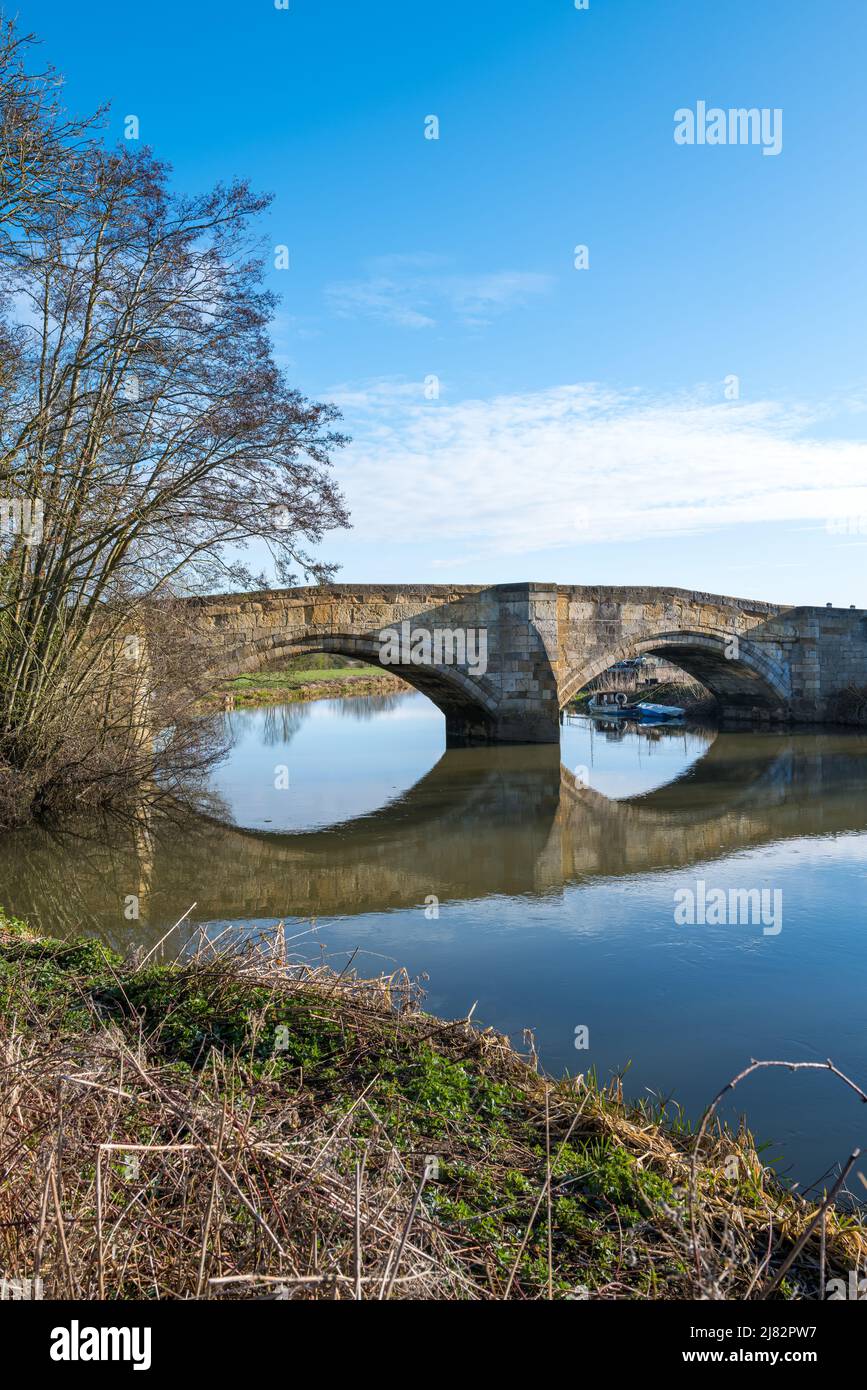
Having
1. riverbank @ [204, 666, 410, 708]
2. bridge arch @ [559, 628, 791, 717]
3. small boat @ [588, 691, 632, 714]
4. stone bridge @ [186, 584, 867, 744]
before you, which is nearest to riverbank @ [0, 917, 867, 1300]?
stone bridge @ [186, 584, 867, 744]

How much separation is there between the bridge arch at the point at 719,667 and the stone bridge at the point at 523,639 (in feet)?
0.15

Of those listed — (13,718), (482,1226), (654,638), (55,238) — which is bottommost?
(482,1226)

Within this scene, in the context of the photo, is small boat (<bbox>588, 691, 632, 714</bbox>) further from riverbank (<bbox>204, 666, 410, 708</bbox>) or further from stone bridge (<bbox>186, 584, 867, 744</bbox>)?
stone bridge (<bbox>186, 584, 867, 744</bbox>)

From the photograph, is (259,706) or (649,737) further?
(259,706)

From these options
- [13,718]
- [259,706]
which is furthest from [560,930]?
[259,706]

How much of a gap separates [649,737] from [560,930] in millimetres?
17854

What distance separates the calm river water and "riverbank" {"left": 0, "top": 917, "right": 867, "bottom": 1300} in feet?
2.53

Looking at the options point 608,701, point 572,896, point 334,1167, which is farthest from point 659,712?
point 334,1167

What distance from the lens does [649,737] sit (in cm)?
2420

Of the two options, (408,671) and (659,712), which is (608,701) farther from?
(408,671)

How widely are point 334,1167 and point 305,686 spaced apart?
3390 centimetres

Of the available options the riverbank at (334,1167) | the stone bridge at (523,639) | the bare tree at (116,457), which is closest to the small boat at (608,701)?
the stone bridge at (523,639)

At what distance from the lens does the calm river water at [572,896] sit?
4730 mm

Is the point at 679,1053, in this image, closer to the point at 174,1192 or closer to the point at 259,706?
the point at 174,1192
